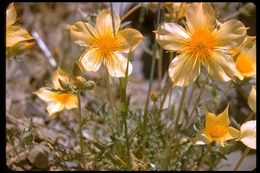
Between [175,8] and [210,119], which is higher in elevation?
[175,8]

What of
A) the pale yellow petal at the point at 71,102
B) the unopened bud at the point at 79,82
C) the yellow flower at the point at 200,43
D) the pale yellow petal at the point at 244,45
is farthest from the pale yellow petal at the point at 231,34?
the pale yellow petal at the point at 71,102

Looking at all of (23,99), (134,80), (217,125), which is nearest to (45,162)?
(23,99)

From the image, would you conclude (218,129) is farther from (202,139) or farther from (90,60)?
(90,60)

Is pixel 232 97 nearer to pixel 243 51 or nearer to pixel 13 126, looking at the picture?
pixel 243 51

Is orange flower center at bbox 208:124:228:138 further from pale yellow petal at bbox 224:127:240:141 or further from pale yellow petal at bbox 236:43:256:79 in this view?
pale yellow petal at bbox 236:43:256:79

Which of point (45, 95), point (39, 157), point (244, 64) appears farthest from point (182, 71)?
point (39, 157)
